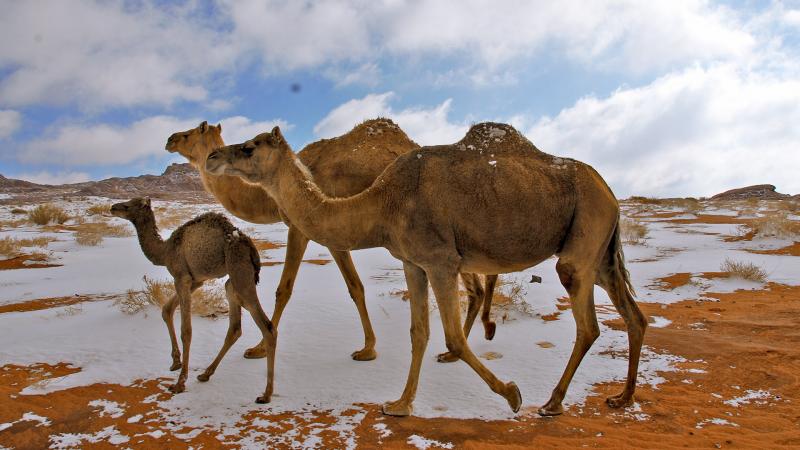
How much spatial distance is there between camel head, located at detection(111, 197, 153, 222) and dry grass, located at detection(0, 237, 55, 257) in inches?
465

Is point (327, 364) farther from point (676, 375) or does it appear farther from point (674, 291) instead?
point (674, 291)

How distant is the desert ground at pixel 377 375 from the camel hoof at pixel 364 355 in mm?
83

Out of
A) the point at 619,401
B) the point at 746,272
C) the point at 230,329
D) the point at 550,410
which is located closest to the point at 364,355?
the point at 230,329

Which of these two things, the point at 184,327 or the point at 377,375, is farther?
the point at 377,375

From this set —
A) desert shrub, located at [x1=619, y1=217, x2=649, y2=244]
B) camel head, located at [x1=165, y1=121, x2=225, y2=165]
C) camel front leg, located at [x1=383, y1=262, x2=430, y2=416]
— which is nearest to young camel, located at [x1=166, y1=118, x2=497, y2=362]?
camel head, located at [x1=165, y1=121, x2=225, y2=165]

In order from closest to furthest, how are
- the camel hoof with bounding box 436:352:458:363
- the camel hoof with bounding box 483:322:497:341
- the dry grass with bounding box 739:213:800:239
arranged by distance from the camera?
1. the camel hoof with bounding box 436:352:458:363
2. the camel hoof with bounding box 483:322:497:341
3. the dry grass with bounding box 739:213:800:239

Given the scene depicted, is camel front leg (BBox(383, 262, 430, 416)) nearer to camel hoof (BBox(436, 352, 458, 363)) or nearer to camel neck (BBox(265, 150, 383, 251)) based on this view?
camel neck (BBox(265, 150, 383, 251))

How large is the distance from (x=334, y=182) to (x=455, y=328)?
8.79 ft

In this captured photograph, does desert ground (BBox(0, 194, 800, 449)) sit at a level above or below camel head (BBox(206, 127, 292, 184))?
below

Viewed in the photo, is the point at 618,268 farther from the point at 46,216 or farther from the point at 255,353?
the point at 46,216

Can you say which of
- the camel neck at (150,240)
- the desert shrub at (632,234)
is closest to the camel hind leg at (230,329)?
the camel neck at (150,240)

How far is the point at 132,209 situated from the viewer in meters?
6.02

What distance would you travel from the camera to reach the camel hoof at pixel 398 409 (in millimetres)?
4750

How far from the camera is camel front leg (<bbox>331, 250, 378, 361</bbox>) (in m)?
6.40
